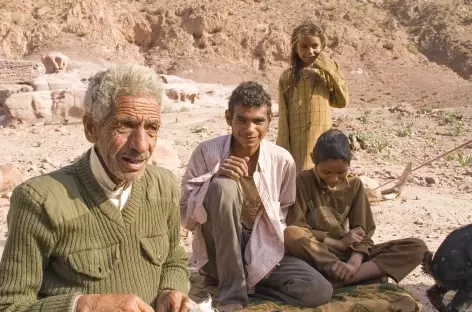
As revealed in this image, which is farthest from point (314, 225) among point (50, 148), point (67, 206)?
point (50, 148)

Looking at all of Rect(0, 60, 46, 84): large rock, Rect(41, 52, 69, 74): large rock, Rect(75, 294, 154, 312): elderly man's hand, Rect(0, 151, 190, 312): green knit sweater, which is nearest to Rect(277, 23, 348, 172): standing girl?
Rect(0, 151, 190, 312): green knit sweater

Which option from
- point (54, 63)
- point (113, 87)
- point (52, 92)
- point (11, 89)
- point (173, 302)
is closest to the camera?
point (113, 87)

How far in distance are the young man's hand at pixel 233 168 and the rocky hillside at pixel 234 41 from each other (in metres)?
17.1

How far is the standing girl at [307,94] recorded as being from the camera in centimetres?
425

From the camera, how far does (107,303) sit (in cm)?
174

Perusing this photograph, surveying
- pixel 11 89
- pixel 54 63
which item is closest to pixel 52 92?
pixel 11 89

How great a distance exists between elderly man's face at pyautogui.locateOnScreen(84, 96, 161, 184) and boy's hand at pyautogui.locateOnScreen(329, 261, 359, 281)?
1675 millimetres

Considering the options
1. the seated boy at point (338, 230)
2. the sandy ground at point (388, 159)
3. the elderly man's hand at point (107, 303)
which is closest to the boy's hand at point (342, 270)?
the seated boy at point (338, 230)

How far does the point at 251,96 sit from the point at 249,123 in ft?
0.50

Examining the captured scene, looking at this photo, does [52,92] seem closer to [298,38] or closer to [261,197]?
[298,38]

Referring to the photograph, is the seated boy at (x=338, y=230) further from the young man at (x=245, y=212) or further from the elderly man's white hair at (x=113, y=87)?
the elderly man's white hair at (x=113, y=87)

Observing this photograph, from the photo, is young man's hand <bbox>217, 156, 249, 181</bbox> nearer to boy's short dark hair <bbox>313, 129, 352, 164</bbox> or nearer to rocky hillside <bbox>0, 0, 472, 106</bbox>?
boy's short dark hair <bbox>313, 129, 352, 164</bbox>

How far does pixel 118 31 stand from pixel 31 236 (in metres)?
22.3

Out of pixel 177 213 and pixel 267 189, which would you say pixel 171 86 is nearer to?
pixel 267 189
